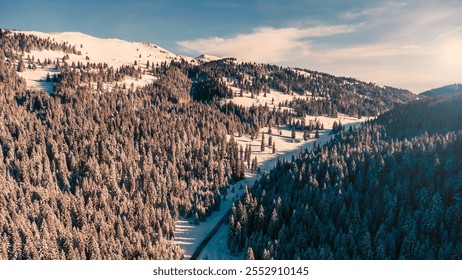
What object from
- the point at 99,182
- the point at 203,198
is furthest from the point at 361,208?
the point at 99,182

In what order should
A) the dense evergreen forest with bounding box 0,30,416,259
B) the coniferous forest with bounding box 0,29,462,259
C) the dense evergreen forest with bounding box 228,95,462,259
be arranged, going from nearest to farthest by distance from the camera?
the dense evergreen forest with bounding box 228,95,462,259
the coniferous forest with bounding box 0,29,462,259
the dense evergreen forest with bounding box 0,30,416,259

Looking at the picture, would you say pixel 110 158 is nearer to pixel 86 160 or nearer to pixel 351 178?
pixel 86 160

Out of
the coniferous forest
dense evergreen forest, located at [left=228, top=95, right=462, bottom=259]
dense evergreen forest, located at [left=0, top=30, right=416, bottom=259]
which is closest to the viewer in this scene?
dense evergreen forest, located at [left=228, top=95, right=462, bottom=259]

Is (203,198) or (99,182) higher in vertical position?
(99,182)

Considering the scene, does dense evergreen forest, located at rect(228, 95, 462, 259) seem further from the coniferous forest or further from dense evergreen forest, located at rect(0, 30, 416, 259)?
dense evergreen forest, located at rect(0, 30, 416, 259)

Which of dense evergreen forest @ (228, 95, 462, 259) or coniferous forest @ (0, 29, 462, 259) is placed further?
coniferous forest @ (0, 29, 462, 259)

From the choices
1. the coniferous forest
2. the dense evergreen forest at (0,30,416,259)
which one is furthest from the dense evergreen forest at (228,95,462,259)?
the dense evergreen forest at (0,30,416,259)

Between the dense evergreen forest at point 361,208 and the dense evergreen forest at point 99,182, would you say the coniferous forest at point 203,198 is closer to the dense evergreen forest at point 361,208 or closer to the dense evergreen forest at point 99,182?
the dense evergreen forest at point 361,208

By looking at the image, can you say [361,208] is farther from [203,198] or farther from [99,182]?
[99,182]
